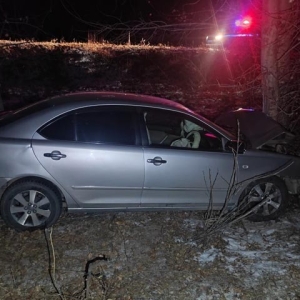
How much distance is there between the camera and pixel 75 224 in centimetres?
435

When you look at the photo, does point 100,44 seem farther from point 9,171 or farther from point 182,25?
point 9,171

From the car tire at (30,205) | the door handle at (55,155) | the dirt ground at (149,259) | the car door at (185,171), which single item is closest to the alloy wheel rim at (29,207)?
the car tire at (30,205)

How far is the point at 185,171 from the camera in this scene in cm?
427

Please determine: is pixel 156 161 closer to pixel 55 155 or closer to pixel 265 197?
pixel 55 155

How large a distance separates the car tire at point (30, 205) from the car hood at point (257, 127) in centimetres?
249

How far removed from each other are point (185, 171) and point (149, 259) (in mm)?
1090

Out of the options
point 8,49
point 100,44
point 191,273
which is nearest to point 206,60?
point 100,44

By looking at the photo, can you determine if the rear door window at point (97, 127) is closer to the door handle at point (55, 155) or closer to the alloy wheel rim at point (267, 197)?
the door handle at point (55, 155)

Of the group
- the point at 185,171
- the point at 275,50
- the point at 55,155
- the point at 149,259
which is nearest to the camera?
the point at 149,259

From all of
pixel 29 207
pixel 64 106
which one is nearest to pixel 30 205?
pixel 29 207

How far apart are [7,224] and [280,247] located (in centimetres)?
291

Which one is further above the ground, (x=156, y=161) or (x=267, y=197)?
(x=156, y=161)

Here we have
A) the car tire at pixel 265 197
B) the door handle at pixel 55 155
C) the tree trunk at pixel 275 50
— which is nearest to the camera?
the door handle at pixel 55 155

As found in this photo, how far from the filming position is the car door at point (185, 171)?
419 centimetres
